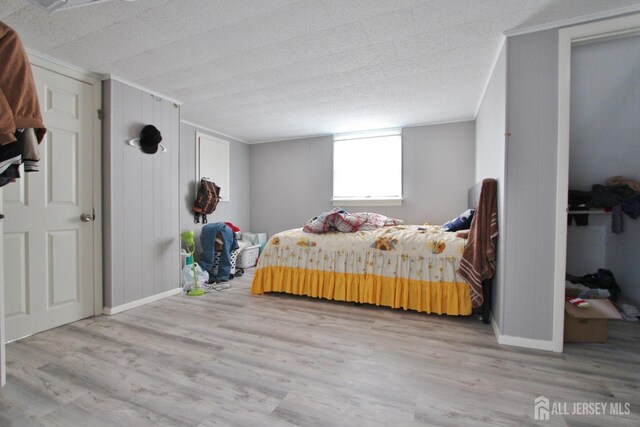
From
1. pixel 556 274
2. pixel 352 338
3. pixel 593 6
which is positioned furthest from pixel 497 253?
pixel 593 6

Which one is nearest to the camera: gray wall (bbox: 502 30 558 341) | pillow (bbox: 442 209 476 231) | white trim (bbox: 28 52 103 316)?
gray wall (bbox: 502 30 558 341)

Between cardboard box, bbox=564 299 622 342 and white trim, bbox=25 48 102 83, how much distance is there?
4576 millimetres

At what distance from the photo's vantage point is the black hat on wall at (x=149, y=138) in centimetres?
290

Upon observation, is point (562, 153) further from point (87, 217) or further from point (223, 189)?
point (223, 189)

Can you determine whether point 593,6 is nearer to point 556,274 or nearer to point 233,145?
point 556,274

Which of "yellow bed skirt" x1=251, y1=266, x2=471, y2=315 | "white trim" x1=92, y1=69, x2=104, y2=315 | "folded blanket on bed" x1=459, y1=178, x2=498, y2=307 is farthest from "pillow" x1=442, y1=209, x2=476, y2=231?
"white trim" x1=92, y1=69, x2=104, y2=315

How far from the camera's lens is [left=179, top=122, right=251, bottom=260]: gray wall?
4055mm

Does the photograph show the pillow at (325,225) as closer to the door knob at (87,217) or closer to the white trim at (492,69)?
the white trim at (492,69)

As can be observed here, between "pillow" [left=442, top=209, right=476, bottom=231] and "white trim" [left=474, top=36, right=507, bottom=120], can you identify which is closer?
"white trim" [left=474, top=36, right=507, bottom=120]

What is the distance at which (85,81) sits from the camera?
256 centimetres

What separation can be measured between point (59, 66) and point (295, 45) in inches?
83.2

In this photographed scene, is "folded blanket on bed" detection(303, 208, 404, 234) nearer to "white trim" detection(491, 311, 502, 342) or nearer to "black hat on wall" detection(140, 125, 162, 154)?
"white trim" detection(491, 311, 502, 342)

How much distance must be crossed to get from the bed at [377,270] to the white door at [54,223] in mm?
1724

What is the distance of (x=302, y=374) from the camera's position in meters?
1.67
